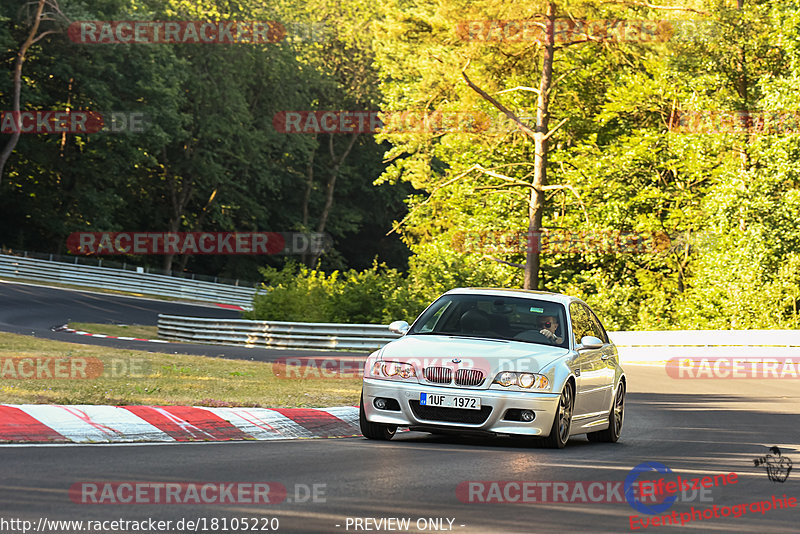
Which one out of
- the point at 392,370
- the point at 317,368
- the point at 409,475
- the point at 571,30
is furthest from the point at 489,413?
the point at 571,30

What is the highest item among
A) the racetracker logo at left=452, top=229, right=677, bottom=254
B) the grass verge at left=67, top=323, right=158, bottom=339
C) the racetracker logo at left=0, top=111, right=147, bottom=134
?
the racetracker logo at left=0, top=111, right=147, bottom=134

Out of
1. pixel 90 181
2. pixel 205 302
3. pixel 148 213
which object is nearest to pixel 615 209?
pixel 205 302

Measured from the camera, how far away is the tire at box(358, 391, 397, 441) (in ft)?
39.5

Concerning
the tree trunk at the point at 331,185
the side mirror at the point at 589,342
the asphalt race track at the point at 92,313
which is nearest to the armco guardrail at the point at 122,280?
the asphalt race track at the point at 92,313

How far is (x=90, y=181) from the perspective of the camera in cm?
6438

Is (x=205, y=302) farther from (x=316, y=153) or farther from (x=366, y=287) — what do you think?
(x=366, y=287)

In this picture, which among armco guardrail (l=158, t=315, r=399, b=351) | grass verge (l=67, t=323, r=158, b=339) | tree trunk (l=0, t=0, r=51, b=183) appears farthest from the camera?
tree trunk (l=0, t=0, r=51, b=183)

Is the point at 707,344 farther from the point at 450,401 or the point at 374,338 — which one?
the point at 450,401

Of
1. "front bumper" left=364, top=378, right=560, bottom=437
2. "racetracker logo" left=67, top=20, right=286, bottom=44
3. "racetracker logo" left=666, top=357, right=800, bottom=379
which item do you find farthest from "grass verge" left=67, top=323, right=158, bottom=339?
"front bumper" left=364, top=378, right=560, bottom=437

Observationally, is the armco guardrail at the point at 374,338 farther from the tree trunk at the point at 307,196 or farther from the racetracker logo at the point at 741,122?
the tree trunk at the point at 307,196

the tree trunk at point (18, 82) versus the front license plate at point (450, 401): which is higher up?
the tree trunk at point (18, 82)

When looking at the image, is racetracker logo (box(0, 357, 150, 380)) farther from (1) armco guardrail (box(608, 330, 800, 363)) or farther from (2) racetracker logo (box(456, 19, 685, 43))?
(2) racetracker logo (box(456, 19, 685, 43))

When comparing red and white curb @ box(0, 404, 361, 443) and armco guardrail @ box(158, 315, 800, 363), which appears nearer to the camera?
red and white curb @ box(0, 404, 361, 443)

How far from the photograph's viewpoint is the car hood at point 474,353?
1163cm
